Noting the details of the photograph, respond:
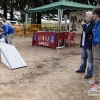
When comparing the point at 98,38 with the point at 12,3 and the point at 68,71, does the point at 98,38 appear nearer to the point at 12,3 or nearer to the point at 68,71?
the point at 68,71

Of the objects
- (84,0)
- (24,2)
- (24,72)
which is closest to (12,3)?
(24,2)

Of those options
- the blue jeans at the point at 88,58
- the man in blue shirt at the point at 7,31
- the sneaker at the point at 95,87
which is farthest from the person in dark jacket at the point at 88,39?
the man in blue shirt at the point at 7,31

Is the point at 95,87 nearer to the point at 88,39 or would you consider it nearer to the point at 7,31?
the point at 88,39

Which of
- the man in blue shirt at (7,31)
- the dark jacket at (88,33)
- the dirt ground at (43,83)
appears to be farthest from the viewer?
the man in blue shirt at (7,31)

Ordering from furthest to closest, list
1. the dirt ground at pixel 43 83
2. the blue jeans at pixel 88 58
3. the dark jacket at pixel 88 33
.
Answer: the blue jeans at pixel 88 58
the dark jacket at pixel 88 33
the dirt ground at pixel 43 83

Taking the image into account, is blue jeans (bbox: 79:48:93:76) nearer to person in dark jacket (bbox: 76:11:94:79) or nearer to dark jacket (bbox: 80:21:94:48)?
person in dark jacket (bbox: 76:11:94:79)

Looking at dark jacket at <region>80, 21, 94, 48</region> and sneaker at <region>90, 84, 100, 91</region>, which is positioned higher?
dark jacket at <region>80, 21, 94, 48</region>

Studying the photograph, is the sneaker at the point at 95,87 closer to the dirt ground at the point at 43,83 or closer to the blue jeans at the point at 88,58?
the dirt ground at the point at 43,83

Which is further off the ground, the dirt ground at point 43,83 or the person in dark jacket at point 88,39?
the person in dark jacket at point 88,39

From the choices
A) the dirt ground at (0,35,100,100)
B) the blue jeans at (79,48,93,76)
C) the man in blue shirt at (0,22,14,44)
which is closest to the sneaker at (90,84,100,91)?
the dirt ground at (0,35,100,100)

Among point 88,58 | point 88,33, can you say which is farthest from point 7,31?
point 88,33

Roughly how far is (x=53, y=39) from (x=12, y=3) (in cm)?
1574

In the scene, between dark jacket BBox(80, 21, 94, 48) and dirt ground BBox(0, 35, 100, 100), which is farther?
dark jacket BBox(80, 21, 94, 48)

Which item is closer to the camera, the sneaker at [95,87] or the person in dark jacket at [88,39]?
the sneaker at [95,87]
